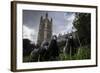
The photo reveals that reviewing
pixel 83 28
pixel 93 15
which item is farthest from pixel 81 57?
pixel 93 15

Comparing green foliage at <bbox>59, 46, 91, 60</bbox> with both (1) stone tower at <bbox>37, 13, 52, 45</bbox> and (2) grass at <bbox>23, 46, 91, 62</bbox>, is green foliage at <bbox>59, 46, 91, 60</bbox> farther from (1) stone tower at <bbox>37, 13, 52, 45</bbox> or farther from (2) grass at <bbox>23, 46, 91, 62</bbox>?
(1) stone tower at <bbox>37, 13, 52, 45</bbox>

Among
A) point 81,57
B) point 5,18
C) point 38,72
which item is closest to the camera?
point 5,18

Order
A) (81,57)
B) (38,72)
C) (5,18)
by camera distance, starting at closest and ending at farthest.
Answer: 1. (5,18)
2. (38,72)
3. (81,57)

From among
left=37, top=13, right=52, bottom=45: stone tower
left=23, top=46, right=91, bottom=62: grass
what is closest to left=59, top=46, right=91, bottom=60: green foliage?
left=23, top=46, right=91, bottom=62: grass

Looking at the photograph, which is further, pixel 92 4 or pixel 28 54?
pixel 92 4

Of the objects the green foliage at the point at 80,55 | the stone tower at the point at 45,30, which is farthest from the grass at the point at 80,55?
the stone tower at the point at 45,30

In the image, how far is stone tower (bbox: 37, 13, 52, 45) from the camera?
1.98 metres

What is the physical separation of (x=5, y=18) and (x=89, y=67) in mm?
956

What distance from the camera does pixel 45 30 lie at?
78.8 inches

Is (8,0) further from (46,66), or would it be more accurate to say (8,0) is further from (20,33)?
(46,66)

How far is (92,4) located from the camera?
2.21 metres

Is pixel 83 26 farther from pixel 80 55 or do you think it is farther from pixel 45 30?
pixel 45 30

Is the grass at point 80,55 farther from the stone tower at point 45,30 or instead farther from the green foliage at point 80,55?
the stone tower at point 45,30

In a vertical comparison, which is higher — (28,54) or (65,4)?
(65,4)
